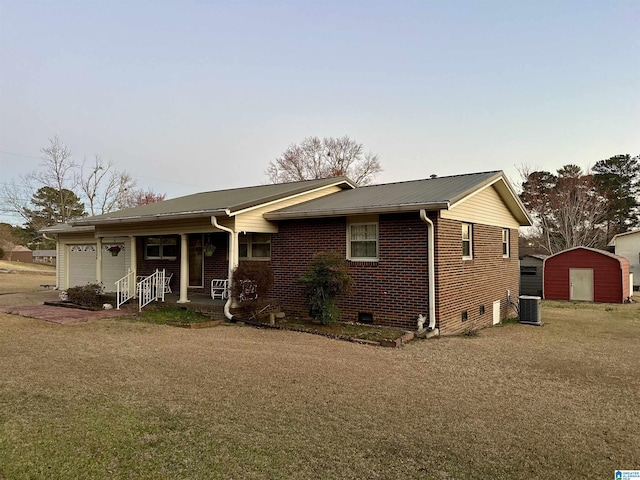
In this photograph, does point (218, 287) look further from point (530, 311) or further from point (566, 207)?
point (566, 207)

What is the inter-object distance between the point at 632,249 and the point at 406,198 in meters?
27.8

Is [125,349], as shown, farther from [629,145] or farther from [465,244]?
[629,145]

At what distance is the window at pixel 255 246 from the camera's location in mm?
12156

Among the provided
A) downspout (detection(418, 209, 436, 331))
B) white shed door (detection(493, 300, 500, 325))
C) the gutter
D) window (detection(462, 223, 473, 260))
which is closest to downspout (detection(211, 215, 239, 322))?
the gutter

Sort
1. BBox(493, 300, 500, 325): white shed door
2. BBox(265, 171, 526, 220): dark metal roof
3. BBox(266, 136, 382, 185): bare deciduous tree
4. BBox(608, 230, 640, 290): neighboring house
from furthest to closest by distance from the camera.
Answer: BBox(266, 136, 382, 185): bare deciduous tree
BBox(608, 230, 640, 290): neighboring house
BBox(493, 300, 500, 325): white shed door
BBox(265, 171, 526, 220): dark metal roof

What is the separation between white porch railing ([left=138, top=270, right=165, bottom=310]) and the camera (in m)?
12.3

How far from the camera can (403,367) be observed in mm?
6781

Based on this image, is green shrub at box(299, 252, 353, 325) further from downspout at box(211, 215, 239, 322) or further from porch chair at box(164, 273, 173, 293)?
porch chair at box(164, 273, 173, 293)

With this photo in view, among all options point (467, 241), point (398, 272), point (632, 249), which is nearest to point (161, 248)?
point (398, 272)

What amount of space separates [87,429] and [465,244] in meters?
9.67

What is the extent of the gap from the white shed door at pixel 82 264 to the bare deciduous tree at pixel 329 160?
24406 millimetres

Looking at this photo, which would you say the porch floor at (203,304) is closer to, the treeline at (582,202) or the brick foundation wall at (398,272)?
the brick foundation wall at (398,272)

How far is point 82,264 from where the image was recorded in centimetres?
1789

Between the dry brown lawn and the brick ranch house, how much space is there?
68.7 inches
